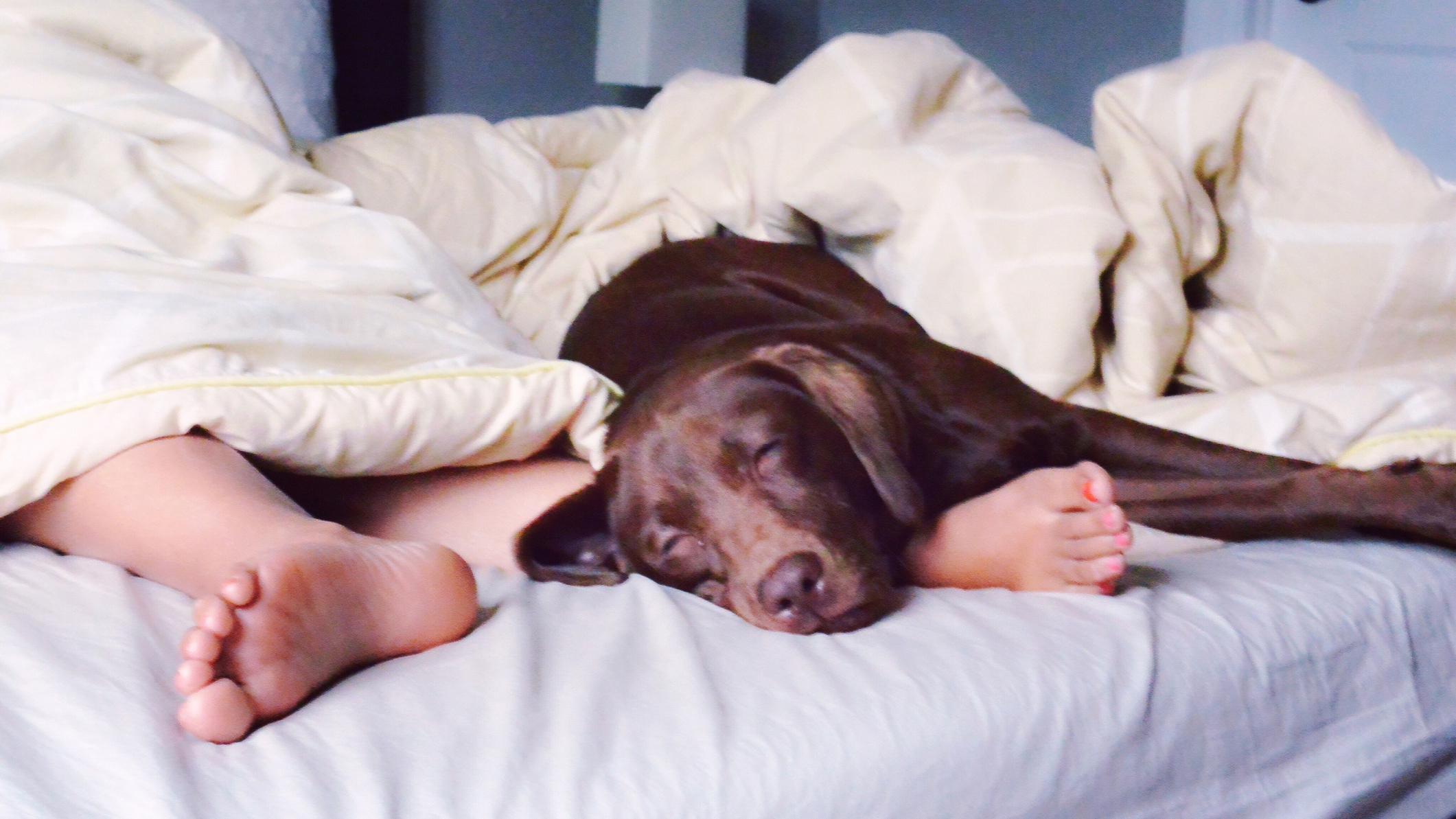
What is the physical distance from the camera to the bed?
0.74m

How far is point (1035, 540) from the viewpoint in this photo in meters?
1.07

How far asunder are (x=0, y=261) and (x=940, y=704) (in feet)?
3.52

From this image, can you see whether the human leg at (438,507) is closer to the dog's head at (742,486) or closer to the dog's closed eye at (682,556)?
the dog's head at (742,486)

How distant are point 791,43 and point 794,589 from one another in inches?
130

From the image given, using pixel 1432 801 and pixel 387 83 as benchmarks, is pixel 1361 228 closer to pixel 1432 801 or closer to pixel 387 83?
pixel 1432 801

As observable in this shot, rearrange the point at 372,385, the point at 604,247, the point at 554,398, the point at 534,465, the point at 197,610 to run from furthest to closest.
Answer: the point at 604,247 < the point at 534,465 < the point at 554,398 < the point at 372,385 < the point at 197,610

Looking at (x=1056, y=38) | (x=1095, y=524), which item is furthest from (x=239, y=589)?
(x=1056, y=38)

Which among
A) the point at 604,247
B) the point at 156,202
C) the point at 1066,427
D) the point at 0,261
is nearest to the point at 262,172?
the point at 156,202

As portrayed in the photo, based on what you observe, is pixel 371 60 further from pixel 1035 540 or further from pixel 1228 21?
pixel 1228 21

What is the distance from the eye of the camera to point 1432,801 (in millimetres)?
1131

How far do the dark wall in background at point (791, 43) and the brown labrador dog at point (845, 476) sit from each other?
1.84m

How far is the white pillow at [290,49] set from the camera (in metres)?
2.12

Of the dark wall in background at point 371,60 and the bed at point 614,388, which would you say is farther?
the dark wall in background at point 371,60

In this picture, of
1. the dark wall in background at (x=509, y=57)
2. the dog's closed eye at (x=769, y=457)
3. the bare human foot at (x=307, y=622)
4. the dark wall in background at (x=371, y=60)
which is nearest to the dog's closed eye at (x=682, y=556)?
the dog's closed eye at (x=769, y=457)
